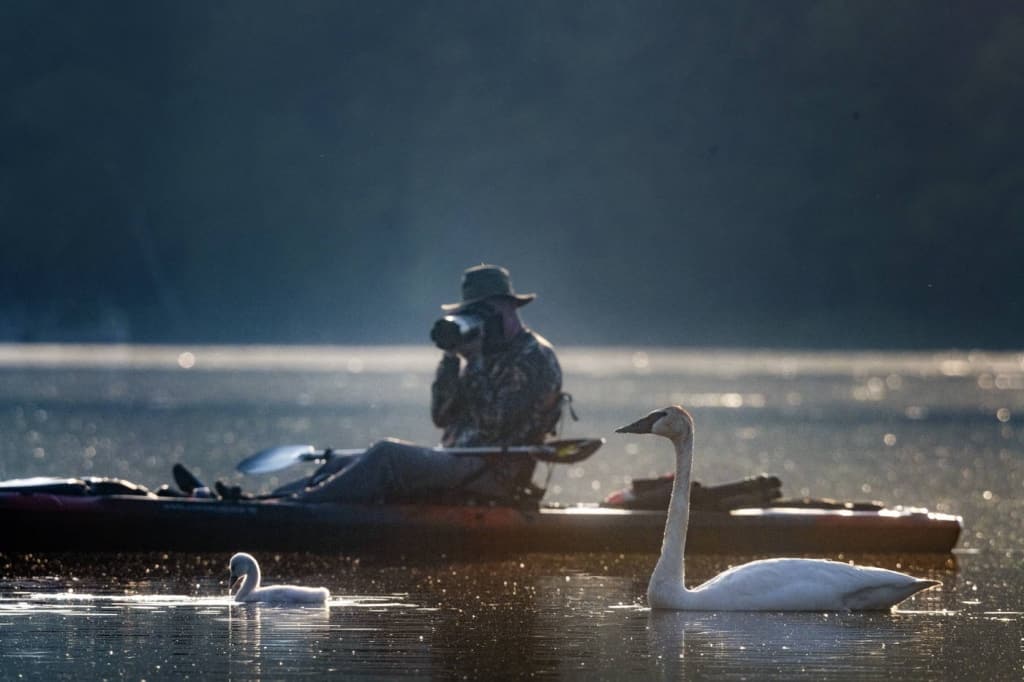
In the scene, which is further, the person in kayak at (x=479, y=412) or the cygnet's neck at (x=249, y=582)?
the person in kayak at (x=479, y=412)

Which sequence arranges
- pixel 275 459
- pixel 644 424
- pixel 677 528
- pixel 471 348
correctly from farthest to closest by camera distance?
1. pixel 275 459
2. pixel 471 348
3. pixel 644 424
4. pixel 677 528

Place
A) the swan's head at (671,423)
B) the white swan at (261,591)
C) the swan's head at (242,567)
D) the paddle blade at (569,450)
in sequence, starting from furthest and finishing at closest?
the paddle blade at (569,450) < the swan's head at (671,423) < the swan's head at (242,567) < the white swan at (261,591)

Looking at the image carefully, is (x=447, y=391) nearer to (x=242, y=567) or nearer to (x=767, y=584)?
(x=242, y=567)

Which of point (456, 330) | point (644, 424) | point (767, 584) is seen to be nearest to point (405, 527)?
point (456, 330)

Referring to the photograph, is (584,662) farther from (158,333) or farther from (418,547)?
(158,333)

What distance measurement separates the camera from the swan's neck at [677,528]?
51.3ft

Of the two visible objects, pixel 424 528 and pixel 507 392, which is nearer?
pixel 424 528

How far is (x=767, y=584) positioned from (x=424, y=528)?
4214 millimetres

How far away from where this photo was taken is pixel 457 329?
1928 cm

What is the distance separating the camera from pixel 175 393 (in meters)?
65.3

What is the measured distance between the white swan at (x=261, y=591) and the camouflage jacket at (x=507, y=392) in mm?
3772

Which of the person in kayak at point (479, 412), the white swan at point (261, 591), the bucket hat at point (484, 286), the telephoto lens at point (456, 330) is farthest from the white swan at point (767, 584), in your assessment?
the bucket hat at point (484, 286)

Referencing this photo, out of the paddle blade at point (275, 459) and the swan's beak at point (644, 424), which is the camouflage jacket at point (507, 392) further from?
the swan's beak at point (644, 424)

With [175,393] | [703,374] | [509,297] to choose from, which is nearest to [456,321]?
[509,297]
